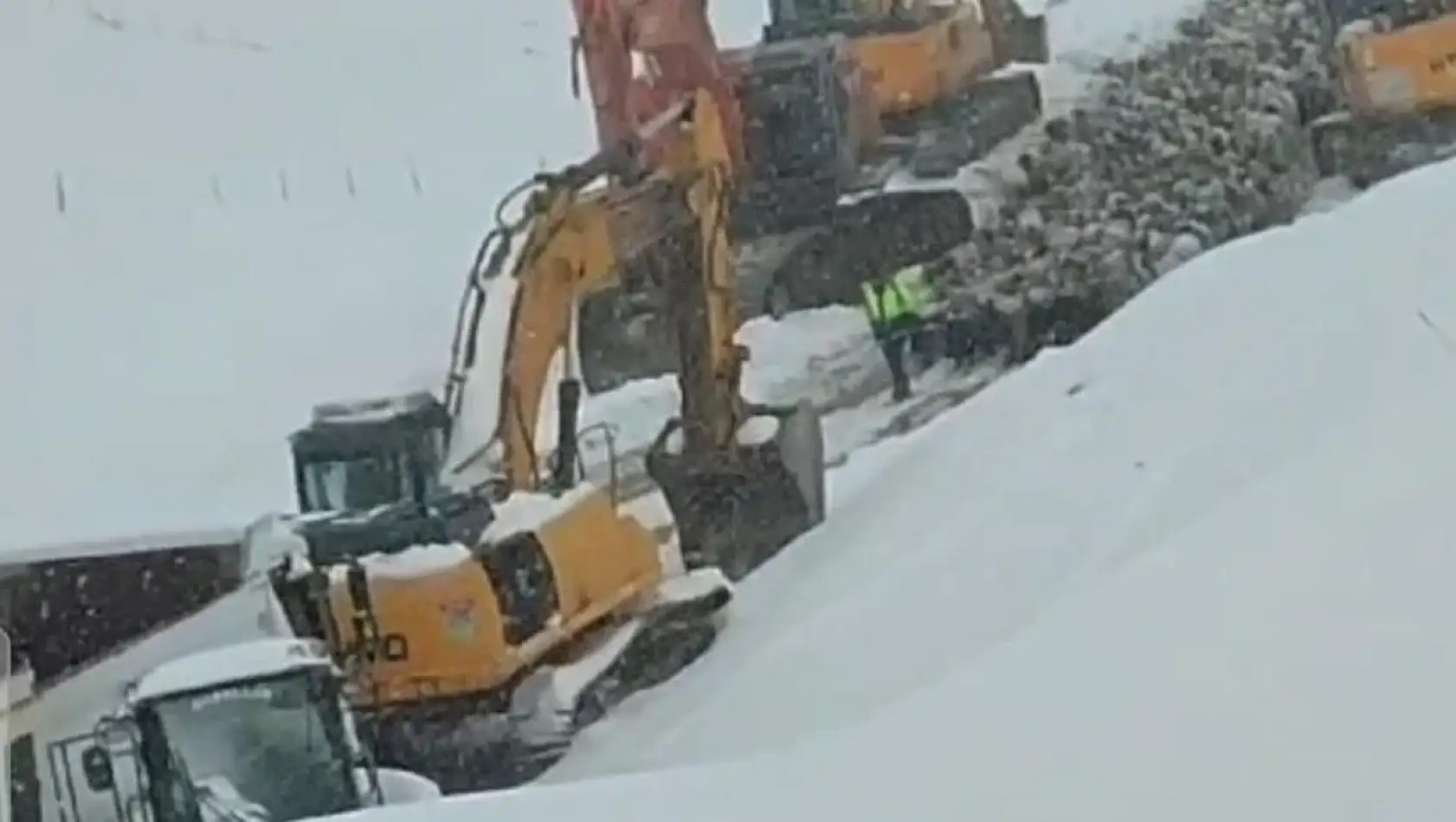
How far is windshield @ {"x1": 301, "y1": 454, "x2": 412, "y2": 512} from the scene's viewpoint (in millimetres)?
2846

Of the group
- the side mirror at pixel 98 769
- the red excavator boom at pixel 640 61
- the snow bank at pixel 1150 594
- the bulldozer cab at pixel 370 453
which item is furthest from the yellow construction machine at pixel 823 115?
the side mirror at pixel 98 769

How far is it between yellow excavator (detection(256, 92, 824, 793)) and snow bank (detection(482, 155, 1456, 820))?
98mm

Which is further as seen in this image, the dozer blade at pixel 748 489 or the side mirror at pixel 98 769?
the dozer blade at pixel 748 489

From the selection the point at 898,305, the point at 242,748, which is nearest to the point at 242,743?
the point at 242,748

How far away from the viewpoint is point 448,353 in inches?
115

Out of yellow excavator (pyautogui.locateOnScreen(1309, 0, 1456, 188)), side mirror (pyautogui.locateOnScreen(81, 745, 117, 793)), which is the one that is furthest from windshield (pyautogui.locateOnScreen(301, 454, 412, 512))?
yellow excavator (pyautogui.locateOnScreen(1309, 0, 1456, 188))

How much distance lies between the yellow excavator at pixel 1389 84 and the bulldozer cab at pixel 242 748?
1.28 m

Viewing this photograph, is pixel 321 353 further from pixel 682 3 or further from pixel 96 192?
pixel 682 3

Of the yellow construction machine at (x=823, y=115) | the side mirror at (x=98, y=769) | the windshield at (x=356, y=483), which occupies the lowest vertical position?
the side mirror at (x=98, y=769)

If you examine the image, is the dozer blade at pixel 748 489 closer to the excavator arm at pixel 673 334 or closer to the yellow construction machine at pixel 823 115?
the excavator arm at pixel 673 334

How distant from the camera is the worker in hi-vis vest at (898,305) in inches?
133

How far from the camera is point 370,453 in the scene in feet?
9.36

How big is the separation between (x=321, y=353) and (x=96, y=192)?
0.29 metres

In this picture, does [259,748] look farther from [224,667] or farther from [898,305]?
[898,305]
